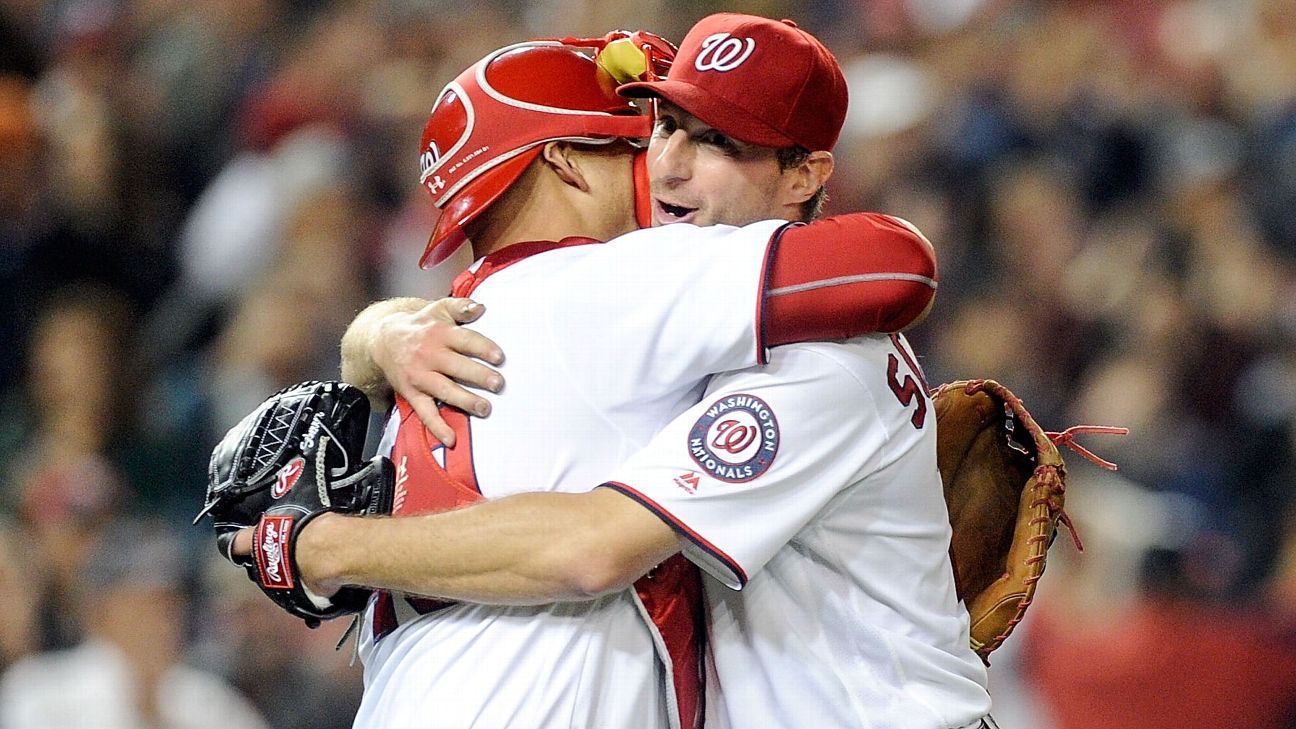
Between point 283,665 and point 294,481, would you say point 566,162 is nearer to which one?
point 294,481

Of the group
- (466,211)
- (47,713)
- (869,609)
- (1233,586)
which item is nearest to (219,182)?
(47,713)

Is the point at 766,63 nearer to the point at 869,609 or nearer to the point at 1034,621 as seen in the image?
the point at 869,609

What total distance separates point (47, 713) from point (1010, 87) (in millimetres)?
4461

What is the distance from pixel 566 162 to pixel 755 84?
34cm

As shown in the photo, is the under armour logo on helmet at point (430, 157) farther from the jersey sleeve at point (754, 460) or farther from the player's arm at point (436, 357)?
the jersey sleeve at point (754, 460)

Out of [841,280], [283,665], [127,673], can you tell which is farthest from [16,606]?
[841,280]

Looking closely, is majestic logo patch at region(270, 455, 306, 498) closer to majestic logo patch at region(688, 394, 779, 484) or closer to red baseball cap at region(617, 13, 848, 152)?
majestic logo patch at region(688, 394, 779, 484)

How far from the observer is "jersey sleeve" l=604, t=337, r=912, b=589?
2484mm

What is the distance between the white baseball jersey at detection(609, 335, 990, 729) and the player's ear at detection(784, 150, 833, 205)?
13.5 inches

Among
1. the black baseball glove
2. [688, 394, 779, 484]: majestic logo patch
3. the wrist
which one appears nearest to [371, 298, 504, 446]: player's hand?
the black baseball glove

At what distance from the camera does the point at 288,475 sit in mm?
2701

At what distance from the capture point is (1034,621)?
5.80 metres

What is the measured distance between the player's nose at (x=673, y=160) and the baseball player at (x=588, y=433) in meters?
0.19

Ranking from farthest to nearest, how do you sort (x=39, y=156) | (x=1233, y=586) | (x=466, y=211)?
(x=39, y=156)
(x=1233, y=586)
(x=466, y=211)
